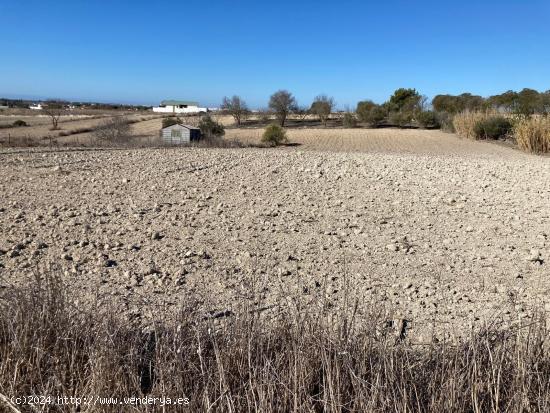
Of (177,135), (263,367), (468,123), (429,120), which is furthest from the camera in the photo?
(429,120)

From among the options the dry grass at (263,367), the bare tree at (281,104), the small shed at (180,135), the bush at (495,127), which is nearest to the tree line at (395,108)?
the bare tree at (281,104)

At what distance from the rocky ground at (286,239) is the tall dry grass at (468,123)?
67.8 feet

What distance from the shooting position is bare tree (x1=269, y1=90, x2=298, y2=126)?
193 ft

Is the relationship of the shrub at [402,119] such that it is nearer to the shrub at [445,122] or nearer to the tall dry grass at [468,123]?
the shrub at [445,122]

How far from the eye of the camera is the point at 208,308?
11.6 feet

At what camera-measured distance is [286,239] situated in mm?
5633

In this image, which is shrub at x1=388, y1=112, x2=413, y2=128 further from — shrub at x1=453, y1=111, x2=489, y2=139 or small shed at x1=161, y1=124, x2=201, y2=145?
small shed at x1=161, y1=124, x2=201, y2=145

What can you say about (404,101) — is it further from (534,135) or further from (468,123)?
(534,135)

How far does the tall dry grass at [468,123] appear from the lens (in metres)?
29.5

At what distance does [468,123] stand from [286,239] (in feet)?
92.5

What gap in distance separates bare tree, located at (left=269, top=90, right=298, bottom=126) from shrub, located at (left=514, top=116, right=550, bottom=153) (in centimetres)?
3926

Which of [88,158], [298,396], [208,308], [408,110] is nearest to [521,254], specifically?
[208,308]

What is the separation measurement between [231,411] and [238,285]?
7.49 ft

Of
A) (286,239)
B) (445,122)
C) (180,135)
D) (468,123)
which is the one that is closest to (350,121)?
(445,122)
